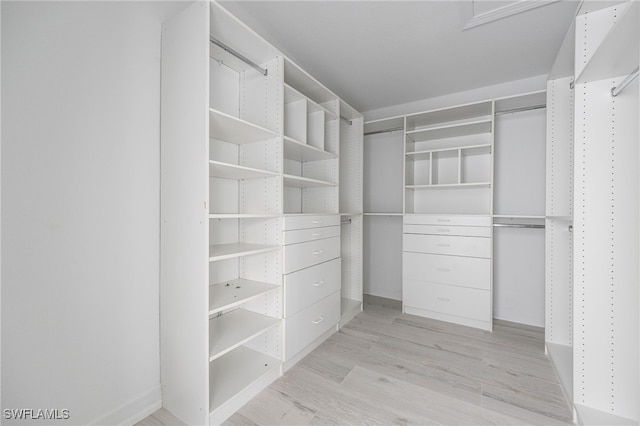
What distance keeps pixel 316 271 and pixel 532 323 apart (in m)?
2.27

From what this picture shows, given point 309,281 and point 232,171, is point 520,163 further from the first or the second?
point 232,171

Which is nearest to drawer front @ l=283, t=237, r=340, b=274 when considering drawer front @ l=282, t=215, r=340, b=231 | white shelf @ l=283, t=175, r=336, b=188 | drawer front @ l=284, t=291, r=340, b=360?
drawer front @ l=282, t=215, r=340, b=231

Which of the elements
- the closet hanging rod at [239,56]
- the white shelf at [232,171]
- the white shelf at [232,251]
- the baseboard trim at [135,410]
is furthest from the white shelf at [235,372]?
the closet hanging rod at [239,56]

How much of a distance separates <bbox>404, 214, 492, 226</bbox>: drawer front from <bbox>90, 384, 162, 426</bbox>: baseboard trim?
2458 mm

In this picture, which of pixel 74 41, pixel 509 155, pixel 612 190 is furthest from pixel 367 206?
pixel 74 41

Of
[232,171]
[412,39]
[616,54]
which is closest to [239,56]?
[232,171]

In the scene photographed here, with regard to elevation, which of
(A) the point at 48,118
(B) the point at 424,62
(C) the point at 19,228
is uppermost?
(B) the point at 424,62

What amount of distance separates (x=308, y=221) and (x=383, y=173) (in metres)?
1.79

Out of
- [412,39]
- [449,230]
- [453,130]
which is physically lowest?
[449,230]

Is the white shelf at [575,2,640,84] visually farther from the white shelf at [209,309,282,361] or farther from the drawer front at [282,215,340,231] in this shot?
the white shelf at [209,309,282,361]

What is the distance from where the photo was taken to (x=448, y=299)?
2.77m

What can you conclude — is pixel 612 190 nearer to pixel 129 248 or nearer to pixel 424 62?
pixel 424 62

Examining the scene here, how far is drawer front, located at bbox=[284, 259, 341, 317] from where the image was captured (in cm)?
196

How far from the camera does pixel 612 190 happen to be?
1.40 m
